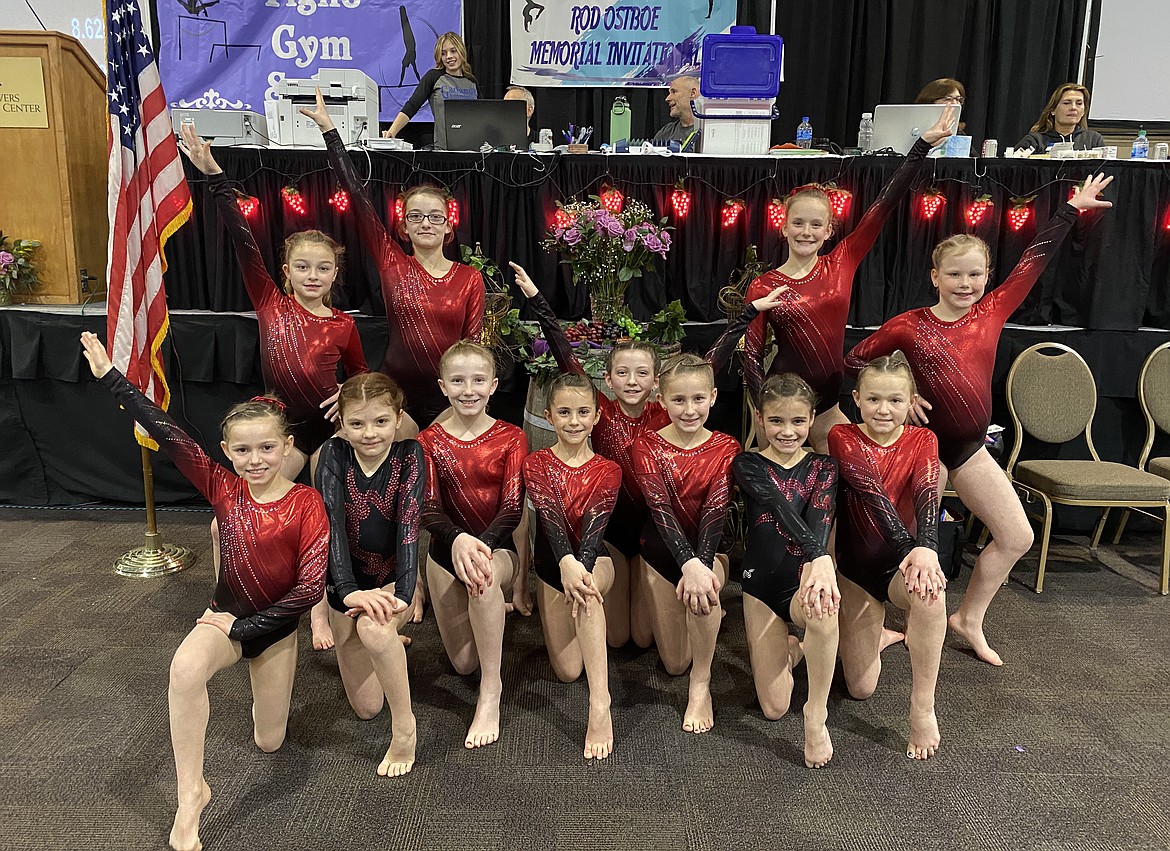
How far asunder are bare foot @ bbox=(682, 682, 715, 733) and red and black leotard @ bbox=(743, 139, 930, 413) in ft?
3.62

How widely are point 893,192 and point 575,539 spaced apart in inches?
67.9

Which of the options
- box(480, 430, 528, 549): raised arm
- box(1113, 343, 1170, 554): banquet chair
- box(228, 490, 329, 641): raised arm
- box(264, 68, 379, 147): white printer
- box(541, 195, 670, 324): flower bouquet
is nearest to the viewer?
box(228, 490, 329, 641): raised arm

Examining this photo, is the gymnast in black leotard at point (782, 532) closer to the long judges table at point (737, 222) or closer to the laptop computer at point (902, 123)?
the long judges table at point (737, 222)

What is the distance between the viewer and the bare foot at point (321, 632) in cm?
284

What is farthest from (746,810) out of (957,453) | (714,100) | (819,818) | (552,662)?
(714,100)

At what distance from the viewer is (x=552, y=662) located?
104 inches

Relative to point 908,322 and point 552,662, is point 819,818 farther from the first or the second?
point 908,322

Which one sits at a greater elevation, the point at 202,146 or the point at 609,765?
the point at 202,146

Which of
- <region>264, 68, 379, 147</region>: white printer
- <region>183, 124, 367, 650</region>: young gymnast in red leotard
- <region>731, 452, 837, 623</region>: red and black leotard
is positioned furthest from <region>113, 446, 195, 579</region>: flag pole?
<region>731, 452, 837, 623</region>: red and black leotard

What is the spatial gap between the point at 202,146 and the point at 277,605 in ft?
5.52

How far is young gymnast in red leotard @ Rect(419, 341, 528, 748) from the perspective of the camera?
2.35 meters

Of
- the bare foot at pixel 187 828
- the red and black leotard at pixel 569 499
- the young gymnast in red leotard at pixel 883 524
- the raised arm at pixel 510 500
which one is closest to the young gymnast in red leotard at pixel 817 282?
the young gymnast in red leotard at pixel 883 524

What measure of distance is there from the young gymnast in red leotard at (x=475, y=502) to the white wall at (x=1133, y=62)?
5.81 meters

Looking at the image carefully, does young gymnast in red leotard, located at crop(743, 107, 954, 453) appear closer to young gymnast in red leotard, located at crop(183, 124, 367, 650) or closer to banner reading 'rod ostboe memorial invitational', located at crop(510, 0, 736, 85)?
young gymnast in red leotard, located at crop(183, 124, 367, 650)
